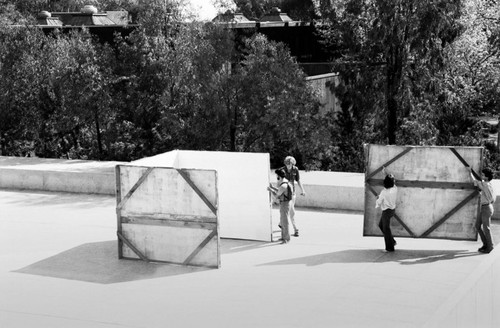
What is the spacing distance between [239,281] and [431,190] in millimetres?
3847

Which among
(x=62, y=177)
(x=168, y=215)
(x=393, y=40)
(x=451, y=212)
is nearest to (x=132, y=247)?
(x=168, y=215)

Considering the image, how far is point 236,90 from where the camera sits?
23.0m

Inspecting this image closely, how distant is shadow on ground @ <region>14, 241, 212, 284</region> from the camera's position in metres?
13.4

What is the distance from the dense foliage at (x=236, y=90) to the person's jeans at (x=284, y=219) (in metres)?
7.07

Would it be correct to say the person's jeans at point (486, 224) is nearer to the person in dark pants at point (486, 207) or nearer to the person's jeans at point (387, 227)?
the person in dark pants at point (486, 207)

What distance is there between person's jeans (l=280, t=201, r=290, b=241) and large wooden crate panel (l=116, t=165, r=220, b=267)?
1.82 metres

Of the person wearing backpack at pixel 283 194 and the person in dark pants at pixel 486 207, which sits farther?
the person wearing backpack at pixel 283 194

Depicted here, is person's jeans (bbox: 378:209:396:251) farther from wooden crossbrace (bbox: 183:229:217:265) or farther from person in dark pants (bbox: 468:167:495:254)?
wooden crossbrace (bbox: 183:229:217:265)

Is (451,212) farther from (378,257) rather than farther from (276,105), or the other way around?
(276,105)

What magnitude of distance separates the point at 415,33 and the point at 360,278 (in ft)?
36.1

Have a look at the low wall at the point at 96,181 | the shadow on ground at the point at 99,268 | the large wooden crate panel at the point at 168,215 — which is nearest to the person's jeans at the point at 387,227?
the large wooden crate panel at the point at 168,215

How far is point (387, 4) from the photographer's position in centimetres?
2228

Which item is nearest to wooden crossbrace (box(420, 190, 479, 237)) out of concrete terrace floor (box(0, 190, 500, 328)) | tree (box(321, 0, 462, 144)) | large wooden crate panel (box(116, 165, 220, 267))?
concrete terrace floor (box(0, 190, 500, 328))

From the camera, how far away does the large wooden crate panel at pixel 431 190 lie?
1458cm
